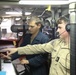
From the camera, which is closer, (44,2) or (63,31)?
(44,2)

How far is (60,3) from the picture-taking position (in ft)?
4.56

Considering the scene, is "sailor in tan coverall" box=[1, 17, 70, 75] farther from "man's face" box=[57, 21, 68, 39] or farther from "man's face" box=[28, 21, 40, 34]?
"man's face" box=[28, 21, 40, 34]

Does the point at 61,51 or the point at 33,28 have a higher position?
the point at 33,28

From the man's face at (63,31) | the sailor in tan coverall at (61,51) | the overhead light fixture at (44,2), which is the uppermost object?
the overhead light fixture at (44,2)

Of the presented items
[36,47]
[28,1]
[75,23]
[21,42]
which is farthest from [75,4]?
[21,42]

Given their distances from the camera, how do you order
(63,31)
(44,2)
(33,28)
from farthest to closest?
1. (33,28)
2. (63,31)
3. (44,2)

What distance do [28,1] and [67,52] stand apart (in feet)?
2.21

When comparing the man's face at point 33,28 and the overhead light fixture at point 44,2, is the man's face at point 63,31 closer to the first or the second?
the overhead light fixture at point 44,2

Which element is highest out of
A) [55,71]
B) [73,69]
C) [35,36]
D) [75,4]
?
[75,4]

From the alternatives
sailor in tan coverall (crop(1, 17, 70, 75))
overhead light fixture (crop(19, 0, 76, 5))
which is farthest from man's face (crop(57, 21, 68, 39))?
overhead light fixture (crop(19, 0, 76, 5))

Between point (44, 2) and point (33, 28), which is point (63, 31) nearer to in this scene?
point (44, 2)

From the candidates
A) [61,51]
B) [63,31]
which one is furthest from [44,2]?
[61,51]

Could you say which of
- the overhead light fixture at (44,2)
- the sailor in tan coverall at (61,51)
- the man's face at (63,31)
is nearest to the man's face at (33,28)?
the sailor in tan coverall at (61,51)

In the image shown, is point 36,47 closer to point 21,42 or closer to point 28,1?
point 21,42
